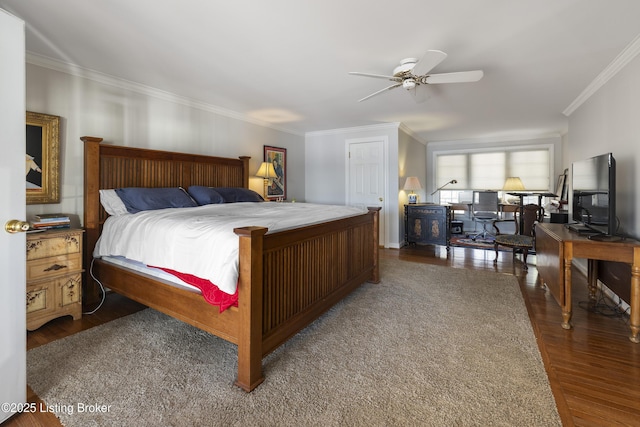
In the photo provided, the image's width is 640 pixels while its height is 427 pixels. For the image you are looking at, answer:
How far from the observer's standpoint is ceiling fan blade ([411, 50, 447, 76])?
83.1 inches

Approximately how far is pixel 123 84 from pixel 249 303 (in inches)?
120

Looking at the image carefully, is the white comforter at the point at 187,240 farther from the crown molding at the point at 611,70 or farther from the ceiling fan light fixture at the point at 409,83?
the crown molding at the point at 611,70

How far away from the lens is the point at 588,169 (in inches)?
110

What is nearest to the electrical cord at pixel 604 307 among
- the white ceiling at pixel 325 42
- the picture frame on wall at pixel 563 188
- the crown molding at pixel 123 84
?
the white ceiling at pixel 325 42

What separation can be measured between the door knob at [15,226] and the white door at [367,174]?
4.92 metres

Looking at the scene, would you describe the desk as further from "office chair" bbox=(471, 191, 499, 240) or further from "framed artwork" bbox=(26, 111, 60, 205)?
"framed artwork" bbox=(26, 111, 60, 205)

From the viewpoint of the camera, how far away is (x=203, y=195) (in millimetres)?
3502

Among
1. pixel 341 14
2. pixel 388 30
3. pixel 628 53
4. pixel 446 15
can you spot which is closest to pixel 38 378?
pixel 341 14

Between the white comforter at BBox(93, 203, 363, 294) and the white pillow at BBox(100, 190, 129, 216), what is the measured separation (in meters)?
0.14

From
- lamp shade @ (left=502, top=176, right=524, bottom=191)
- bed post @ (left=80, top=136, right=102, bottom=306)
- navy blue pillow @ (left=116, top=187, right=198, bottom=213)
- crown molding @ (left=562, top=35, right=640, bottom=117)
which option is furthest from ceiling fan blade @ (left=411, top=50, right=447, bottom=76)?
lamp shade @ (left=502, top=176, right=524, bottom=191)

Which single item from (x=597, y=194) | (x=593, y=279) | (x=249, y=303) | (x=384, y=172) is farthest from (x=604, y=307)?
(x=384, y=172)

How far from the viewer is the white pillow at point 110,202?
285cm

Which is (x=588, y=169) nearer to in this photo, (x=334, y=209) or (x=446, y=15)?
(x=446, y=15)

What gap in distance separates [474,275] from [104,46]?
4.51 m
